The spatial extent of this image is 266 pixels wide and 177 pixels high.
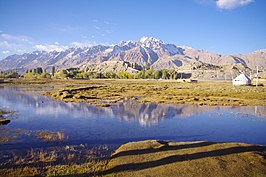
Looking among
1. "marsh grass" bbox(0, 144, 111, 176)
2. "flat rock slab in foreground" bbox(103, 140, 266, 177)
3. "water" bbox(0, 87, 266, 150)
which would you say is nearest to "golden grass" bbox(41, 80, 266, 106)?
"water" bbox(0, 87, 266, 150)

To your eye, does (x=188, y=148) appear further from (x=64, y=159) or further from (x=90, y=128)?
(x=90, y=128)

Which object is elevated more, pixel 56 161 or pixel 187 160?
pixel 187 160

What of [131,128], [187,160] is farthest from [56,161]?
[131,128]

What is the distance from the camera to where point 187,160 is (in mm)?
12570

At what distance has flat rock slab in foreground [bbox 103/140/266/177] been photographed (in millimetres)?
11203

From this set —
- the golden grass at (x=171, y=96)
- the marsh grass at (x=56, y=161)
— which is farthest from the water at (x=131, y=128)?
the golden grass at (x=171, y=96)

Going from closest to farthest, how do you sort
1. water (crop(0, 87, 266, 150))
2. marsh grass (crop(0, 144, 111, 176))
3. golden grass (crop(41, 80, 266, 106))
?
1. marsh grass (crop(0, 144, 111, 176))
2. water (crop(0, 87, 266, 150))
3. golden grass (crop(41, 80, 266, 106))

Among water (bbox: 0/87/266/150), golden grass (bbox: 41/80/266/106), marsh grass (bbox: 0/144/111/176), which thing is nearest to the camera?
marsh grass (bbox: 0/144/111/176)

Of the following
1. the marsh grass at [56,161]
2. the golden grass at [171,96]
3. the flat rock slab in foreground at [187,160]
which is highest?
the golden grass at [171,96]

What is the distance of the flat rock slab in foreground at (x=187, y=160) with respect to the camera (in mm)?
11203

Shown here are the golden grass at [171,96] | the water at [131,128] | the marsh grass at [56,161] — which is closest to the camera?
the marsh grass at [56,161]

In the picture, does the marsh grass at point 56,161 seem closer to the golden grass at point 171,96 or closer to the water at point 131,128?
the water at point 131,128

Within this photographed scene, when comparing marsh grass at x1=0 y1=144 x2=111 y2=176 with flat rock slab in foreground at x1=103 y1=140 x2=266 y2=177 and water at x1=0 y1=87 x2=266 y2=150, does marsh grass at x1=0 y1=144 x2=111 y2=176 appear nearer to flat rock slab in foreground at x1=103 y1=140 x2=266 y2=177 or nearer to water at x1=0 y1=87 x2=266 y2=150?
→ flat rock slab in foreground at x1=103 y1=140 x2=266 y2=177

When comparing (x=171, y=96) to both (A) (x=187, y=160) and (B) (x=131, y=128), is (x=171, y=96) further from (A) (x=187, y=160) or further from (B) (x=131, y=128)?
(A) (x=187, y=160)
